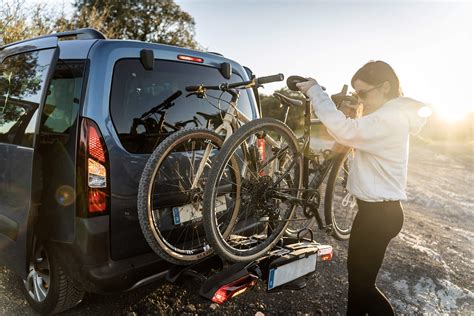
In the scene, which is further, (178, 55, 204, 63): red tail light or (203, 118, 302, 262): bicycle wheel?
(178, 55, 204, 63): red tail light

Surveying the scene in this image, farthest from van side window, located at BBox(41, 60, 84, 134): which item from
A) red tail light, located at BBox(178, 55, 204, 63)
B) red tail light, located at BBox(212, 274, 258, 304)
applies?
red tail light, located at BBox(212, 274, 258, 304)

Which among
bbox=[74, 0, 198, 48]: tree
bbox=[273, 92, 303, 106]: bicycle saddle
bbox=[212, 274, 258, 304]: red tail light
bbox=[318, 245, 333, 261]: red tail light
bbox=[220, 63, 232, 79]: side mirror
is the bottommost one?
bbox=[318, 245, 333, 261]: red tail light

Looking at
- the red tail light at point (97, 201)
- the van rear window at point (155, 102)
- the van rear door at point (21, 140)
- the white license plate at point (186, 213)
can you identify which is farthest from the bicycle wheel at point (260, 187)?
the van rear door at point (21, 140)

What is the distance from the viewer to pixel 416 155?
1675 cm

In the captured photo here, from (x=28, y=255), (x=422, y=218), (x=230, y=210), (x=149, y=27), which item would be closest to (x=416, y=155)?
(x=422, y=218)

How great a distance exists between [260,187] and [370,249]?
34.7 inches

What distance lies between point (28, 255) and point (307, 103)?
91.6 inches

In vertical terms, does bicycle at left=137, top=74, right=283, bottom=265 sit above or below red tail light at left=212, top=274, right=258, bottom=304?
above

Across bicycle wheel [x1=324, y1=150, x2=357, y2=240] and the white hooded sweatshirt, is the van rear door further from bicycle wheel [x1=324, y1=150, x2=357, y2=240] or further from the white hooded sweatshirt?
bicycle wheel [x1=324, y1=150, x2=357, y2=240]

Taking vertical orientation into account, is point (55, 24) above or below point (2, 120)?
above

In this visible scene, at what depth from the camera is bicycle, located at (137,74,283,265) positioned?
2299 millimetres

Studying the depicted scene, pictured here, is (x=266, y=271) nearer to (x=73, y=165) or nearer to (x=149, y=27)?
(x=73, y=165)

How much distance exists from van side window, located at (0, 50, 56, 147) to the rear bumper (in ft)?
2.49

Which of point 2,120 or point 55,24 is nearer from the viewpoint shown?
point 2,120
